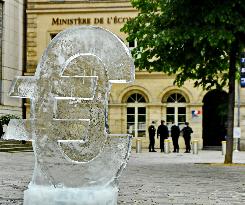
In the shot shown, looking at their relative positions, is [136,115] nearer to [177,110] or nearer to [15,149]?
[177,110]

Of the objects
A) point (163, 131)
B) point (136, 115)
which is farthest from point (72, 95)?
point (136, 115)

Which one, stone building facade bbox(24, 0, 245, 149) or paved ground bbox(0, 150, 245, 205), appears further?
stone building facade bbox(24, 0, 245, 149)

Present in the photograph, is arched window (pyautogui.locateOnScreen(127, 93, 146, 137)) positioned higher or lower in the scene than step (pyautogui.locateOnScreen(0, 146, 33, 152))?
higher

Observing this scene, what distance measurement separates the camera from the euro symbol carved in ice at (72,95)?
775 centimetres

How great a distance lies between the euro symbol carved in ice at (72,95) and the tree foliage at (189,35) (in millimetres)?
10468

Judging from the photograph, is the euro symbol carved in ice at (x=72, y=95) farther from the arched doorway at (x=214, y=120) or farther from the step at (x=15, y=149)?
the arched doorway at (x=214, y=120)

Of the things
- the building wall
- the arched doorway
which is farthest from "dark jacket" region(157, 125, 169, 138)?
the building wall

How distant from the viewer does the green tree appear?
717 inches

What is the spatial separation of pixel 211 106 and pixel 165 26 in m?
23.2

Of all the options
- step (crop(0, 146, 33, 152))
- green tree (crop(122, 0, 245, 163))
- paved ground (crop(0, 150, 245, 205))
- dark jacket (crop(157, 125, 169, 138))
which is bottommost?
step (crop(0, 146, 33, 152))

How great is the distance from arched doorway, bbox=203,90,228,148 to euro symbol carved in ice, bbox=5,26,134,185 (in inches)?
1334

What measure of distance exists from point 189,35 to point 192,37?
191mm

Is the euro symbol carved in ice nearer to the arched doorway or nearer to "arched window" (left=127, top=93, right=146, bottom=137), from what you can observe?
"arched window" (left=127, top=93, right=146, bottom=137)

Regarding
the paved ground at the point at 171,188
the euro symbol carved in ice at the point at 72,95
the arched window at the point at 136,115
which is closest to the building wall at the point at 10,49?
the arched window at the point at 136,115
